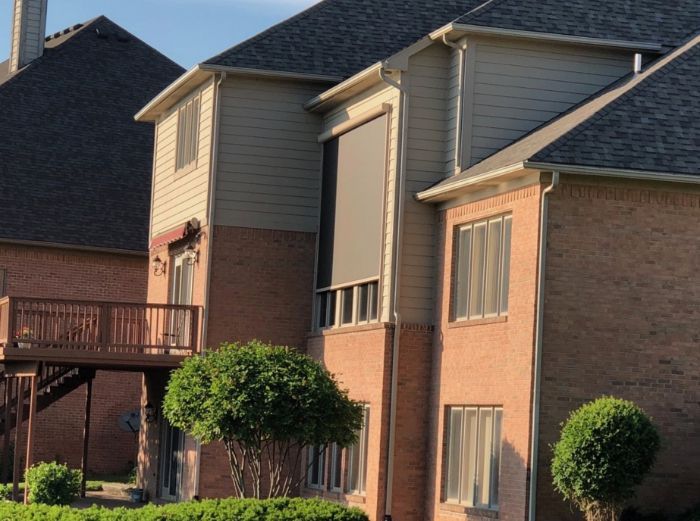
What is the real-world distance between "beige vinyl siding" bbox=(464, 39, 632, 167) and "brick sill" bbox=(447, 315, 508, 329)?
2913 millimetres

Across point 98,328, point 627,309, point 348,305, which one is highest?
point 348,305

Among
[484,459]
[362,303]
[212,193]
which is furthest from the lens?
[212,193]

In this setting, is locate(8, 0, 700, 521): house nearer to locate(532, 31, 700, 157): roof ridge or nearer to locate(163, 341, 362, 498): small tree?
locate(532, 31, 700, 157): roof ridge

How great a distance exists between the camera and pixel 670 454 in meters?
22.5

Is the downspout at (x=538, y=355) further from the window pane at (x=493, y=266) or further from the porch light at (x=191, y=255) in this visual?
the porch light at (x=191, y=255)

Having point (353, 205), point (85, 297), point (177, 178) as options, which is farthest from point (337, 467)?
point (85, 297)

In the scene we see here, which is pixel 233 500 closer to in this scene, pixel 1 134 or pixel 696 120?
pixel 696 120

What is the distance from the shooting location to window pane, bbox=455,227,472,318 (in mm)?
25453

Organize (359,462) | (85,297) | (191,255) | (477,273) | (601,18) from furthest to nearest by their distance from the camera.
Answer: (85,297), (191,255), (601,18), (359,462), (477,273)

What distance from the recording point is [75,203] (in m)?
42.8

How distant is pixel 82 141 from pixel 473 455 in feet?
76.2

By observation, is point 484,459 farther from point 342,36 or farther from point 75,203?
point 75,203

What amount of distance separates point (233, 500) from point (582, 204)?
Answer: 6820mm

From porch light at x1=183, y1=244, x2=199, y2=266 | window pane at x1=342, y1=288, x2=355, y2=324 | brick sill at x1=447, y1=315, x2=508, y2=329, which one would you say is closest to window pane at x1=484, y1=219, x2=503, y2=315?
brick sill at x1=447, y1=315, x2=508, y2=329
